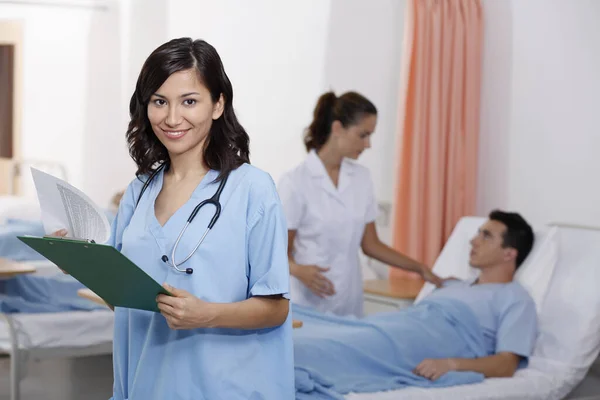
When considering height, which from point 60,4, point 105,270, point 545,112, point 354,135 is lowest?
point 105,270

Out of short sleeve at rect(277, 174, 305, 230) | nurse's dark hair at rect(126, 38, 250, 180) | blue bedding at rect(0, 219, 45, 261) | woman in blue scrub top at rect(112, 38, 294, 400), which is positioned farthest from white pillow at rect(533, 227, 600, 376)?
blue bedding at rect(0, 219, 45, 261)

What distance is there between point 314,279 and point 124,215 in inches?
59.6

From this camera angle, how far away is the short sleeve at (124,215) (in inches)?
59.7

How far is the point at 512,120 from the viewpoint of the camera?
3918 mm

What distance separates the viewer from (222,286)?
4.53 ft

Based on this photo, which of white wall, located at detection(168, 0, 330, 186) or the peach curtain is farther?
white wall, located at detection(168, 0, 330, 186)

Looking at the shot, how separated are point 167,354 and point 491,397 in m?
1.42

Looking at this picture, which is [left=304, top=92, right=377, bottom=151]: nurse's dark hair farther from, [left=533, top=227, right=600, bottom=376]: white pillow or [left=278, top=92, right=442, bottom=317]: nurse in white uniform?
[left=533, top=227, right=600, bottom=376]: white pillow

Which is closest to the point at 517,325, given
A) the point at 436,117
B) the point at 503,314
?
the point at 503,314

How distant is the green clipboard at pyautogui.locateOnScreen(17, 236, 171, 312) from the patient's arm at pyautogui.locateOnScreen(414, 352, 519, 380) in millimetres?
1486

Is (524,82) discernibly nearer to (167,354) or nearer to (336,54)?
(336,54)

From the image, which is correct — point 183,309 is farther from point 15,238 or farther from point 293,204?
point 15,238

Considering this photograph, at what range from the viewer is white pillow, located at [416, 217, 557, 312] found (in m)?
3.06

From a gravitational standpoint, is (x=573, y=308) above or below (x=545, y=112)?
below
